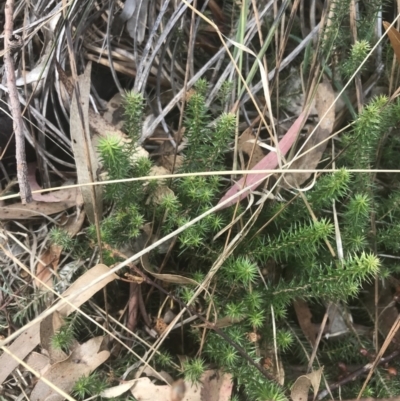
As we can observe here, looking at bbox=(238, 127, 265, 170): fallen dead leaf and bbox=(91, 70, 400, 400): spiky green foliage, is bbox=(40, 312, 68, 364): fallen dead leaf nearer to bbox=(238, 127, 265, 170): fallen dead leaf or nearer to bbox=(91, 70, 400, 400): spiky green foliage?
bbox=(91, 70, 400, 400): spiky green foliage

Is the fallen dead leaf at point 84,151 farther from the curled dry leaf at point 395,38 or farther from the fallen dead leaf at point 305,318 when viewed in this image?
the curled dry leaf at point 395,38

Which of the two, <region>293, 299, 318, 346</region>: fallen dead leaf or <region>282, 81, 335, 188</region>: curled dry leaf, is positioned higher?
<region>282, 81, 335, 188</region>: curled dry leaf

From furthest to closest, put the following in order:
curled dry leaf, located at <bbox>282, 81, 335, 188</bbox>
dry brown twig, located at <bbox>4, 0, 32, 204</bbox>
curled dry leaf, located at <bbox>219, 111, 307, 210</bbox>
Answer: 1. curled dry leaf, located at <bbox>282, 81, 335, 188</bbox>
2. curled dry leaf, located at <bbox>219, 111, 307, 210</bbox>
3. dry brown twig, located at <bbox>4, 0, 32, 204</bbox>

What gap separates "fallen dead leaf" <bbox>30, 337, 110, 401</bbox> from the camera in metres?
1.40

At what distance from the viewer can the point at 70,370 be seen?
4.66 ft

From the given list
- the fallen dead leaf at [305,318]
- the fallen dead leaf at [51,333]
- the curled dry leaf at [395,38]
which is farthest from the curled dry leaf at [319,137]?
the fallen dead leaf at [51,333]

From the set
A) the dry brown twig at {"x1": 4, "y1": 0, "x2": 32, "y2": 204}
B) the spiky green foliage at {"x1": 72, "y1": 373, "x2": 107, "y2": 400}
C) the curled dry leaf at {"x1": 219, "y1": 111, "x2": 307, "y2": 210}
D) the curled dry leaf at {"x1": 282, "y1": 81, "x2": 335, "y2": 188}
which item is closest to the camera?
the dry brown twig at {"x1": 4, "y1": 0, "x2": 32, "y2": 204}

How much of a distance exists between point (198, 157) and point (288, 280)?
1.49ft

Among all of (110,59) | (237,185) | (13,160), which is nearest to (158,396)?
(237,185)

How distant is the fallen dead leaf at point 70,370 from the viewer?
1402 millimetres

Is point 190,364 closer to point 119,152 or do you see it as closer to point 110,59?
point 119,152

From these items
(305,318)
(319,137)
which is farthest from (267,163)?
(305,318)

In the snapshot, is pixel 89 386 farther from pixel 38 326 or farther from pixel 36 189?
pixel 36 189

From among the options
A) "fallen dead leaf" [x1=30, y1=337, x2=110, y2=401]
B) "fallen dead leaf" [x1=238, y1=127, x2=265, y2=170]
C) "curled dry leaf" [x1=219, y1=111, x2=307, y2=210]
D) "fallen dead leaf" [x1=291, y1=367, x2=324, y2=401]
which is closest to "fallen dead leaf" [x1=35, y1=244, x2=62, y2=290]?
"fallen dead leaf" [x1=30, y1=337, x2=110, y2=401]
